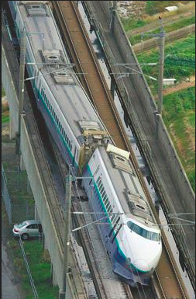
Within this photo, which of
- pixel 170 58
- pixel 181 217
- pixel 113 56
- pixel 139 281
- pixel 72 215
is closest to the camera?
pixel 139 281

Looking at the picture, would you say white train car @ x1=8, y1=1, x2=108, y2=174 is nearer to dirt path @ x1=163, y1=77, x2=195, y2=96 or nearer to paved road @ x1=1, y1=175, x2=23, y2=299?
paved road @ x1=1, y1=175, x2=23, y2=299

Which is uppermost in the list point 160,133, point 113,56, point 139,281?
point 113,56

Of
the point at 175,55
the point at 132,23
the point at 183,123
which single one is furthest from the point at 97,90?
the point at 132,23

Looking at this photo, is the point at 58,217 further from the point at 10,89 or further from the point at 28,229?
the point at 10,89

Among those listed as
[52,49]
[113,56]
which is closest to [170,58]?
[113,56]

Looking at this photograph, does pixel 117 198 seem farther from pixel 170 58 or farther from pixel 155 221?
pixel 170 58

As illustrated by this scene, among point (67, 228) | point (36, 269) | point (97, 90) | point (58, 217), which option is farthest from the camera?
point (97, 90)

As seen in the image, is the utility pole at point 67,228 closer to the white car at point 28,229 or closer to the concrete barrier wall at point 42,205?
the concrete barrier wall at point 42,205
